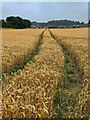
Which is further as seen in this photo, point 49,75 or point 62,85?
point 62,85

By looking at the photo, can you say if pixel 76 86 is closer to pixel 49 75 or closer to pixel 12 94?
pixel 49 75

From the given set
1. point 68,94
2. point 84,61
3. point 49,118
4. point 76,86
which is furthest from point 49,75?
point 84,61

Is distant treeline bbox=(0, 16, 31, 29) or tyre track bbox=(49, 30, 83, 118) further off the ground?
distant treeline bbox=(0, 16, 31, 29)

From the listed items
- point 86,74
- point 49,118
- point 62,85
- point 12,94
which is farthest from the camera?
point 86,74

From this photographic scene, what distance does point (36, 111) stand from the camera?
556 cm

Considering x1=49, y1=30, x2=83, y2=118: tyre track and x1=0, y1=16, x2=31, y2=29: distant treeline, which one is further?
x1=0, y1=16, x2=31, y2=29: distant treeline

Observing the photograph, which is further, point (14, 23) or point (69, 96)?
point (14, 23)

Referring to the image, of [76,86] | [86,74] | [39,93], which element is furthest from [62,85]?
[39,93]

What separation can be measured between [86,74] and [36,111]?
535cm

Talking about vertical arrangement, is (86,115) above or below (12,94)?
below

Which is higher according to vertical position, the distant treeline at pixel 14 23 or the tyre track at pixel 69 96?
the distant treeline at pixel 14 23

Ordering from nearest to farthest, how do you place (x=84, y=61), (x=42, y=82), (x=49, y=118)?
(x=49, y=118), (x=42, y=82), (x=84, y=61)

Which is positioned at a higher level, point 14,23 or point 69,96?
point 14,23

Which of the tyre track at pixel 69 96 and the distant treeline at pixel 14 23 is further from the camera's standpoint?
the distant treeline at pixel 14 23
